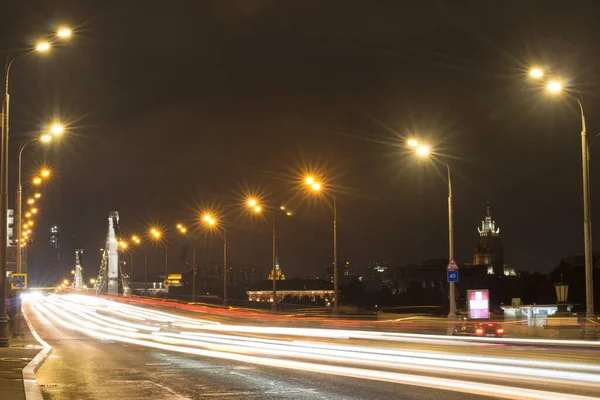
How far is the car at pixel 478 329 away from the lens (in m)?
30.3

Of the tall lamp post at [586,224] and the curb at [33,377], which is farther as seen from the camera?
the tall lamp post at [586,224]

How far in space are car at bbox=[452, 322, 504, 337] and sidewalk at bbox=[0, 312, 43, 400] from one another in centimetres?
1536

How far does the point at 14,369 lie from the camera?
17.8m

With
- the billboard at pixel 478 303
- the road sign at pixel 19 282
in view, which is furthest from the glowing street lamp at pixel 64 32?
the billboard at pixel 478 303

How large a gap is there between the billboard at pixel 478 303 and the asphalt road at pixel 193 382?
1699cm

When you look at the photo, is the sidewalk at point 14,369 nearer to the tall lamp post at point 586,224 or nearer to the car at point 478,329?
the car at point 478,329

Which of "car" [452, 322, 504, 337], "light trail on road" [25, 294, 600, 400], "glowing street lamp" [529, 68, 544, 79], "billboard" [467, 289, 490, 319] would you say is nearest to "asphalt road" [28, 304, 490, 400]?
"light trail on road" [25, 294, 600, 400]

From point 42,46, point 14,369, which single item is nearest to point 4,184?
point 42,46

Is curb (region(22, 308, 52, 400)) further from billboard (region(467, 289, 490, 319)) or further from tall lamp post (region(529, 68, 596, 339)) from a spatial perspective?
billboard (region(467, 289, 490, 319))

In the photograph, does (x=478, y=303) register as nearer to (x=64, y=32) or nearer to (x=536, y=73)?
(x=536, y=73)

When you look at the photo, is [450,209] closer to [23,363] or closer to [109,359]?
[109,359]

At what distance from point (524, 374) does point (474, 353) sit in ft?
18.0

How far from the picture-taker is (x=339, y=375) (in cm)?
1723

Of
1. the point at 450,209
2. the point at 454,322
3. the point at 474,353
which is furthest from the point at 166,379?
the point at 450,209
